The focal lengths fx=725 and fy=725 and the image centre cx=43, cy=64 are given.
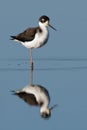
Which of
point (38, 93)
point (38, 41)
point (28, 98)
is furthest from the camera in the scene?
point (38, 41)

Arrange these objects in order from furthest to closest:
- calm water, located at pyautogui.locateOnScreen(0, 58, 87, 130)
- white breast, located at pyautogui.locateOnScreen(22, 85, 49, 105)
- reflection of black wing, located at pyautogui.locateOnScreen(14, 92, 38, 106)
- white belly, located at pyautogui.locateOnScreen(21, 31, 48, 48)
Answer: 1. white belly, located at pyautogui.locateOnScreen(21, 31, 48, 48)
2. white breast, located at pyautogui.locateOnScreen(22, 85, 49, 105)
3. reflection of black wing, located at pyautogui.locateOnScreen(14, 92, 38, 106)
4. calm water, located at pyautogui.locateOnScreen(0, 58, 87, 130)

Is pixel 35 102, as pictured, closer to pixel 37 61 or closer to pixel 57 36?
pixel 37 61

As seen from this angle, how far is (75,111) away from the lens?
10.4m

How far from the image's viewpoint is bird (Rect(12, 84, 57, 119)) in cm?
1038

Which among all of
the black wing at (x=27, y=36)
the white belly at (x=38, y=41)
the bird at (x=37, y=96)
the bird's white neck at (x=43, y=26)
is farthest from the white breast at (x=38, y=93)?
the bird's white neck at (x=43, y=26)

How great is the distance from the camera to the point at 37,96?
1123 centimetres

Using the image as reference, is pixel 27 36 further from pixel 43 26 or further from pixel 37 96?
pixel 37 96

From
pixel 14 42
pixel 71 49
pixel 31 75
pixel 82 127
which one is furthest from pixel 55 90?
pixel 14 42

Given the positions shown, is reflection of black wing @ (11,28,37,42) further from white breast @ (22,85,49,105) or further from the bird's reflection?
white breast @ (22,85,49,105)

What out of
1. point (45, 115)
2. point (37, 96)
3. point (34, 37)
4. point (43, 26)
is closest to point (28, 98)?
point (37, 96)

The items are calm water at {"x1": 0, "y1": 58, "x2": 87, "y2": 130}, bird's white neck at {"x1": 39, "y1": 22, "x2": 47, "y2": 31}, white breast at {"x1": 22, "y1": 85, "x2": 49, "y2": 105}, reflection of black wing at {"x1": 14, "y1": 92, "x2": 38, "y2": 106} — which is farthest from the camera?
bird's white neck at {"x1": 39, "y1": 22, "x2": 47, "y2": 31}

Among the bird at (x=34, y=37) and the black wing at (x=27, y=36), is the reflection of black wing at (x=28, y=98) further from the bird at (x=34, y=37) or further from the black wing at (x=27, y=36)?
the black wing at (x=27, y=36)

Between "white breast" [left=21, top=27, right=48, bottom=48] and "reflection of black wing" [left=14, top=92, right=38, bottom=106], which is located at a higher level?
"white breast" [left=21, top=27, right=48, bottom=48]

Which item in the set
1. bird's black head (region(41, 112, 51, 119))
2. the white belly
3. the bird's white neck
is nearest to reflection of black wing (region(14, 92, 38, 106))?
bird's black head (region(41, 112, 51, 119))
